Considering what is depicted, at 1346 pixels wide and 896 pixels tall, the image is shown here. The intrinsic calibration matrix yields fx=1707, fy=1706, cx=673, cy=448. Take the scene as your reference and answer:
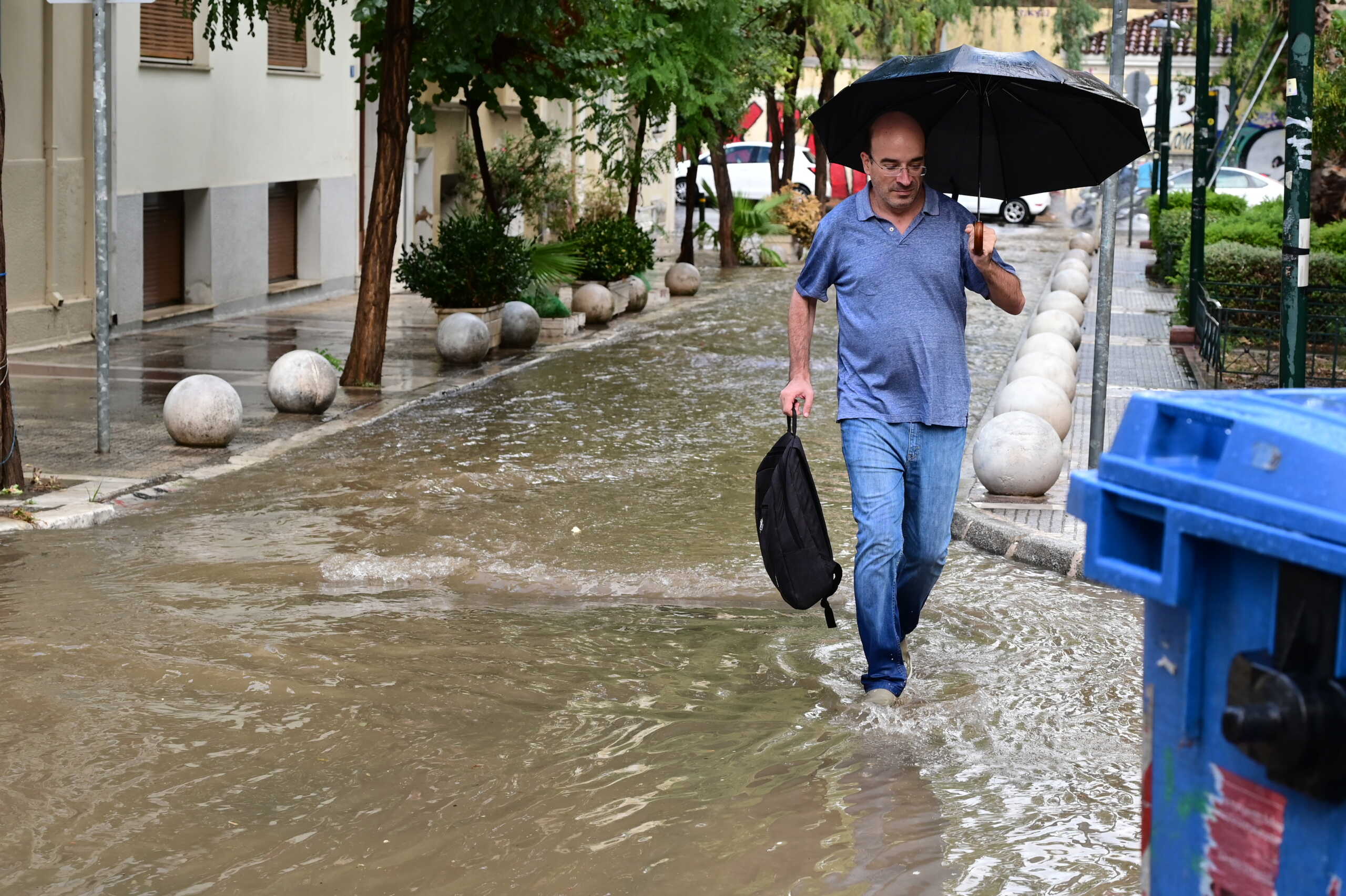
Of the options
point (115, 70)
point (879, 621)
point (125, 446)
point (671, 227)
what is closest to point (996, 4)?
point (671, 227)

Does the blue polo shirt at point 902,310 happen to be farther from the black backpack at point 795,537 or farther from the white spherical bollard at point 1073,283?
the white spherical bollard at point 1073,283

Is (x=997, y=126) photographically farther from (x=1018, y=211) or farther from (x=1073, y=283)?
(x=1018, y=211)

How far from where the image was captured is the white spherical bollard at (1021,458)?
29.3ft

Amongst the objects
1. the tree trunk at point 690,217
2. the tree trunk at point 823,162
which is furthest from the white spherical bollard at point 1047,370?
the tree trunk at point 823,162

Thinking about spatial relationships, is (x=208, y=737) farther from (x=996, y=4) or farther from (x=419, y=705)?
(x=996, y=4)

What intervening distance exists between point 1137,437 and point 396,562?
5100 mm

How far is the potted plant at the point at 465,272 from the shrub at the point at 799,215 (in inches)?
608

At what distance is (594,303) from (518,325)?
2685 millimetres

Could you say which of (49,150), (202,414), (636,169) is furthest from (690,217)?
(202,414)

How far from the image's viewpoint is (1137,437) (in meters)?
3.12

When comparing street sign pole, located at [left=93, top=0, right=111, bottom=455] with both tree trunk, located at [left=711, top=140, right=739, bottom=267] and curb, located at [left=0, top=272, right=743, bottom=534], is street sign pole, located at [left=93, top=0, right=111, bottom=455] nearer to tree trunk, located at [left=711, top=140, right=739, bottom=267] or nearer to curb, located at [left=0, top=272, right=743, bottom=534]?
curb, located at [left=0, top=272, right=743, bottom=534]

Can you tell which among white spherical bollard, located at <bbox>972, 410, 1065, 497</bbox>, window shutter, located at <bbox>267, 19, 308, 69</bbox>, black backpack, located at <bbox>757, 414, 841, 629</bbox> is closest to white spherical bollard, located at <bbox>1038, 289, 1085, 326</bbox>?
white spherical bollard, located at <bbox>972, 410, 1065, 497</bbox>

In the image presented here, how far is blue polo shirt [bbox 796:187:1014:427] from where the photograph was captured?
547 centimetres

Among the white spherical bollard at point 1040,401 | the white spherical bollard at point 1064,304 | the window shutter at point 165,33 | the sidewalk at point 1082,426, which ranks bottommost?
the sidewalk at point 1082,426
